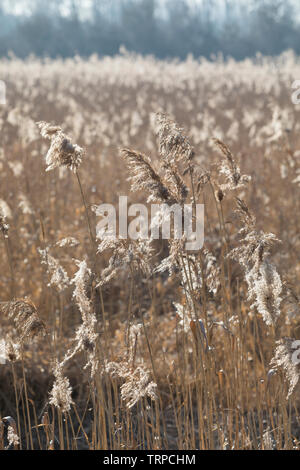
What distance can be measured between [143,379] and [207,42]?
63168 mm

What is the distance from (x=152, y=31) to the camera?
62.2 m

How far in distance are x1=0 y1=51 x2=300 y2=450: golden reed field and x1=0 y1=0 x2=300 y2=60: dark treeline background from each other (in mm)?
52163

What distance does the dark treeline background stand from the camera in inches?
2336

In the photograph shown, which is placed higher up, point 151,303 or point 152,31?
point 152,31

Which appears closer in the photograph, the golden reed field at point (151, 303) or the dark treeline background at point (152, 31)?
the golden reed field at point (151, 303)

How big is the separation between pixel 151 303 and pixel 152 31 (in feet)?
207

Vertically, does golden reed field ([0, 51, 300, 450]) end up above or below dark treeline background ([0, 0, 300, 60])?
below

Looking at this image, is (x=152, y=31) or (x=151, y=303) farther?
(x=152, y=31)

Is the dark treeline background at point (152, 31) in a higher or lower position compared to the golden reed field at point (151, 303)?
higher

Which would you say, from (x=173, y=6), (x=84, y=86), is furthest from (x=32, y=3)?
(x=84, y=86)

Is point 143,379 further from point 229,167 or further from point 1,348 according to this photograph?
point 229,167

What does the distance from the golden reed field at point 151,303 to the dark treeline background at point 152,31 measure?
52163mm

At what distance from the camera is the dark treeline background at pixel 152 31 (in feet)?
195

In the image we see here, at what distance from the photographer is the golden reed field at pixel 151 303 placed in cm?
188
